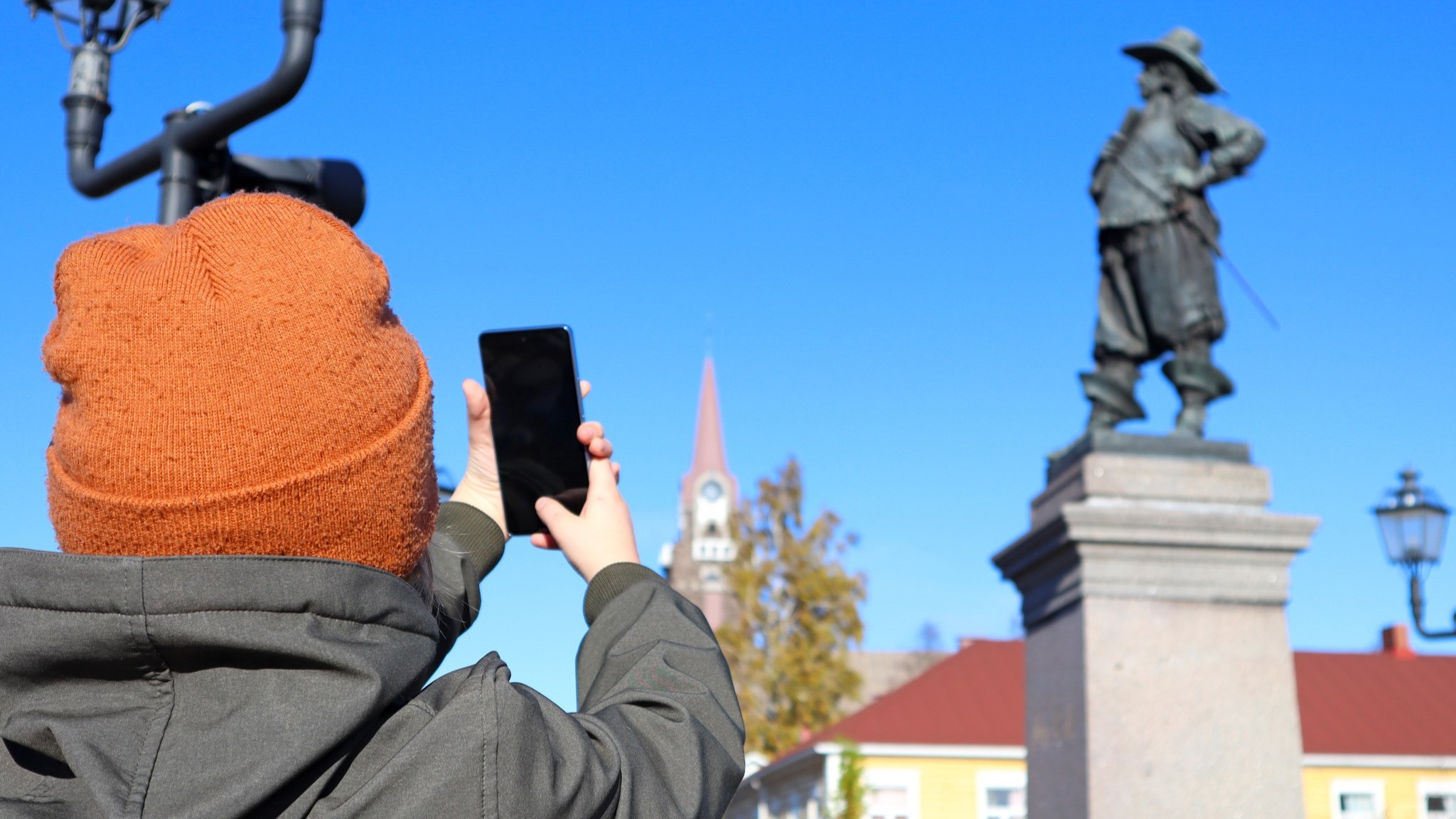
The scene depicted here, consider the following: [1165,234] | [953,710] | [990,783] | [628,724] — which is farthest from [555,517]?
[953,710]

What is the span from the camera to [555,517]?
179cm

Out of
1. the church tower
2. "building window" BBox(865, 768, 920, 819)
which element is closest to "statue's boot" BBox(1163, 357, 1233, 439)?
"building window" BBox(865, 768, 920, 819)

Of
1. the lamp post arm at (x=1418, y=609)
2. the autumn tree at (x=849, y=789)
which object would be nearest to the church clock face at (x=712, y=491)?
the autumn tree at (x=849, y=789)

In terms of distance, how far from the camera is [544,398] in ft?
6.38

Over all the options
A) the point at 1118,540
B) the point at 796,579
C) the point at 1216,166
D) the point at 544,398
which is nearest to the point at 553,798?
the point at 544,398

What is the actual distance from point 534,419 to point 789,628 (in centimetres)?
3234

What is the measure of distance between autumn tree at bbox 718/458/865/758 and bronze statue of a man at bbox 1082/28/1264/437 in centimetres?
2546

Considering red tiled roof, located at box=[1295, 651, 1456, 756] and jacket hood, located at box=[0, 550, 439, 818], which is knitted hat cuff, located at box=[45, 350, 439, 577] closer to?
jacket hood, located at box=[0, 550, 439, 818]

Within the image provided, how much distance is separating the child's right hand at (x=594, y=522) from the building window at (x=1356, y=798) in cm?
2822

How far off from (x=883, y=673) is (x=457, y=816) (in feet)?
194

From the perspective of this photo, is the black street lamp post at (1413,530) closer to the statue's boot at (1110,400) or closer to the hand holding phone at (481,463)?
the statue's boot at (1110,400)

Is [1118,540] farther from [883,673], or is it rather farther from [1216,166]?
[883,673]

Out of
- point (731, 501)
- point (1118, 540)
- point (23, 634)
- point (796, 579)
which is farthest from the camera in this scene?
point (731, 501)

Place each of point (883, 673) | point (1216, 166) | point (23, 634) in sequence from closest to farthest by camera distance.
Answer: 1. point (23, 634)
2. point (1216, 166)
3. point (883, 673)
